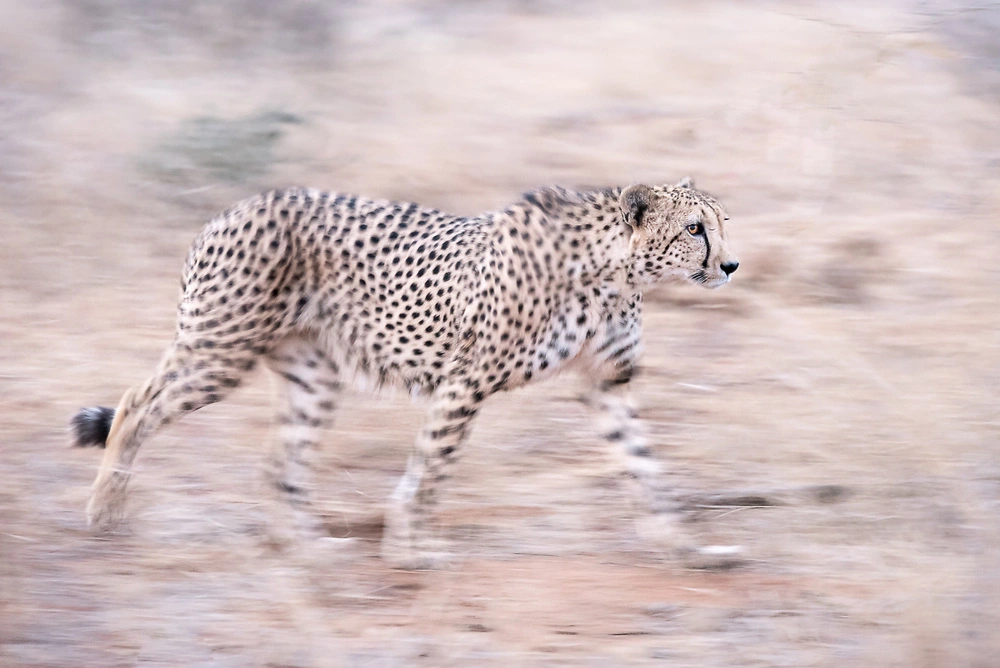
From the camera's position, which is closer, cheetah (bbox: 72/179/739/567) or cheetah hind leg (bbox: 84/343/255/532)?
cheetah (bbox: 72/179/739/567)

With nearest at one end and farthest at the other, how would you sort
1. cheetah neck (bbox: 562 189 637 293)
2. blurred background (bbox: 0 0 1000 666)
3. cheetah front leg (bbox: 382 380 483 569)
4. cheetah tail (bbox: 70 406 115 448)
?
blurred background (bbox: 0 0 1000 666) < cheetah front leg (bbox: 382 380 483 569) < cheetah neck (bbox: 562 189 637 293) < cheetah tail (bbox: 70 406 115 448)

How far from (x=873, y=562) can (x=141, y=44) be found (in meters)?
7.23

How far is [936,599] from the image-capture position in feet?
10.5

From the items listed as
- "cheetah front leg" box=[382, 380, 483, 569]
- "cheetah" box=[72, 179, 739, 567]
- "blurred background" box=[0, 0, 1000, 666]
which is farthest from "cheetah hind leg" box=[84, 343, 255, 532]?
"cheetah front leg" box=[382, 380, 483, 569]

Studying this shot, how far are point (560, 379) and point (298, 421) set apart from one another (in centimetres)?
169

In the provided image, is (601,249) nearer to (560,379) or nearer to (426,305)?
(426,305)

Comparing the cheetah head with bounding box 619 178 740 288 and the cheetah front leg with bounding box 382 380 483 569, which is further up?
the cheetah head with bounding box 619 178 740 288

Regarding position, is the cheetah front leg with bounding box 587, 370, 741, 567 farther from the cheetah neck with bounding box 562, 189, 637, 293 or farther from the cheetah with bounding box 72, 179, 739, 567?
the cheetah neck with bounding box 562, 189, 637, 293

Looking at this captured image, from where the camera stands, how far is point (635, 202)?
4.29 meters

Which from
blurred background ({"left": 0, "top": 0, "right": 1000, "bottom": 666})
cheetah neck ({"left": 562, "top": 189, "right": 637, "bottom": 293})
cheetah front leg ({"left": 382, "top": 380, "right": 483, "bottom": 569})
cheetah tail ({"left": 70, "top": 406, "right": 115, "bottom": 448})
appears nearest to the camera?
blurred background ({"left": 0, "top": 0, "right": 1000, "bottom": 666})

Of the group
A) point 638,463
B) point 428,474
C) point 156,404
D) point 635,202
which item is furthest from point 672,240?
point 156,404

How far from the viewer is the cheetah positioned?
13.9 feet

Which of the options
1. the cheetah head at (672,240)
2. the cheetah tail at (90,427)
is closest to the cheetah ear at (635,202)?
the cheetah head at (672,240)

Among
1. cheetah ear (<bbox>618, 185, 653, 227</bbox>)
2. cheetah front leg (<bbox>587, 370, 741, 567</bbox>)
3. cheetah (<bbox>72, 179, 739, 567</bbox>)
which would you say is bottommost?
cheetah front leg (<bbox>587, 370, 741, 567</bbox>)
